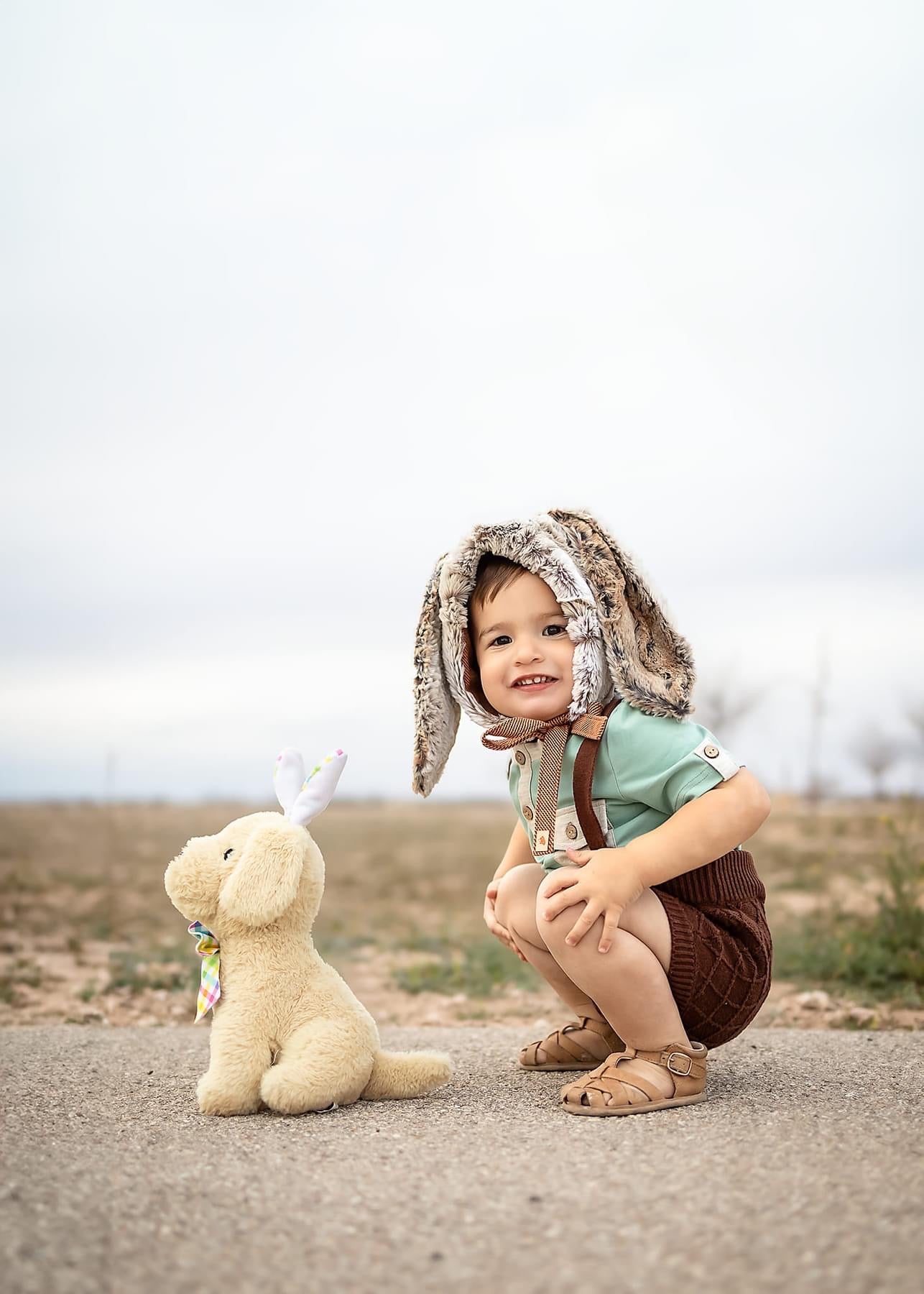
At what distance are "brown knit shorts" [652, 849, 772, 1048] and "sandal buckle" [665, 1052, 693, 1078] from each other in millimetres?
138

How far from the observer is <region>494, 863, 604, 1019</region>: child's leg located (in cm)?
331

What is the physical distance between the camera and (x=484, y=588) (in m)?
3.34

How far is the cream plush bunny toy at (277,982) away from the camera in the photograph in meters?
2.96

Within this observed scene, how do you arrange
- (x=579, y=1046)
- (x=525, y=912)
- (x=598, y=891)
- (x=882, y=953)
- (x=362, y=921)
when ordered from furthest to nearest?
(x=362, y=921) < (x=882, y=953) < (x=579, y=1046) < (x=525, y=912) < (x=598, y=891)

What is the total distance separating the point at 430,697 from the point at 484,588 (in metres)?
0.39

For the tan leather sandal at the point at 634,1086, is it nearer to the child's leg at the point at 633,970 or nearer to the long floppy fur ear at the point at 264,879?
the child's leg at the point at 633,970

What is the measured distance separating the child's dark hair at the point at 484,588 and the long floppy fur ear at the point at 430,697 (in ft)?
0.31

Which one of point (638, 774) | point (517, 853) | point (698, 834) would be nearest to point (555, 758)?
point (638, 774)

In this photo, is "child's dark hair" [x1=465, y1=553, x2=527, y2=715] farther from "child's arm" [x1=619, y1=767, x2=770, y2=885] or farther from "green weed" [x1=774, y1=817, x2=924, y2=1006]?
"green weed" [x1=774, y1=817, x2=924, y2=1006]

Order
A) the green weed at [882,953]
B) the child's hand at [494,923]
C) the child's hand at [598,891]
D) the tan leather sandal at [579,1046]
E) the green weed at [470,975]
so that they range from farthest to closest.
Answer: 1. the green weed at [470,975]
2. the green weed at [882,953]
3. the tan leather sandal at [579,1046]
4. the child's hand at [494,923]
5. the child's hand at [598,891]

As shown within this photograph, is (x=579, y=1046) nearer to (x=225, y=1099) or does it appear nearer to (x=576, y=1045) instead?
(x=576, y=1045)

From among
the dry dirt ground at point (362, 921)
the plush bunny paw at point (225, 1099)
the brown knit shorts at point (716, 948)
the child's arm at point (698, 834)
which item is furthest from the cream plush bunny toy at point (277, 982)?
the dry dirt ground at point (362, 921)

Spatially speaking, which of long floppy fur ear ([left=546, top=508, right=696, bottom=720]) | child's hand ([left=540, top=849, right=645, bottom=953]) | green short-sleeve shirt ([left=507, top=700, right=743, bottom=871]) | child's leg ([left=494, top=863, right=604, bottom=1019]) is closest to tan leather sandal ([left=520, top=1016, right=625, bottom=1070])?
child's leg ([left=494, top=863, right=604, bottom=1019])

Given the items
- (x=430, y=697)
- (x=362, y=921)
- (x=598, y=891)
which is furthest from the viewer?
(x=362, y=921)
